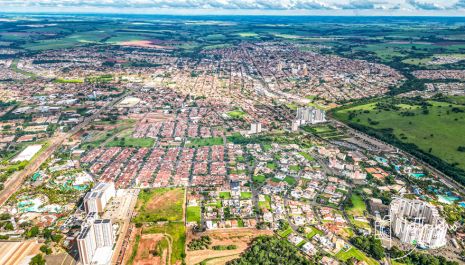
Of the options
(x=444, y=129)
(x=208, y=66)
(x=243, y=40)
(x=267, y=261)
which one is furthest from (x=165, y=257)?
(x=243, y=40)

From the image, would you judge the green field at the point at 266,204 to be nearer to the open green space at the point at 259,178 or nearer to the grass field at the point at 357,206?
the open green space at the point at 259,178

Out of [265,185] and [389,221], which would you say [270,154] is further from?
[389,221]

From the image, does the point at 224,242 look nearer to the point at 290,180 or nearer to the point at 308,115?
the point at 290,180

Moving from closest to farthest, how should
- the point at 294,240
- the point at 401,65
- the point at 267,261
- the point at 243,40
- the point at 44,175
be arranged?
the point at 267,261 < the point at 294,240 < the point at 44,175 < the point at 401,65 < the point at 243,40

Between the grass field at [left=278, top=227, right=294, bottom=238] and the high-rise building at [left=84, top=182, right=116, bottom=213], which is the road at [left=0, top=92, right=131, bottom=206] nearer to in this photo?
the high-rise building at [left=84, top=182, right=116, bottom=213]

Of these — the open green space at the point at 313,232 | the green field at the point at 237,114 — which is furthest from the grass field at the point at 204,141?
the open green space at the point at 313,232

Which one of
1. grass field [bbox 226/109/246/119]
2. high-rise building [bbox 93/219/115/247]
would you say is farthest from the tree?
grass field [bbox 226/109/246/119]
